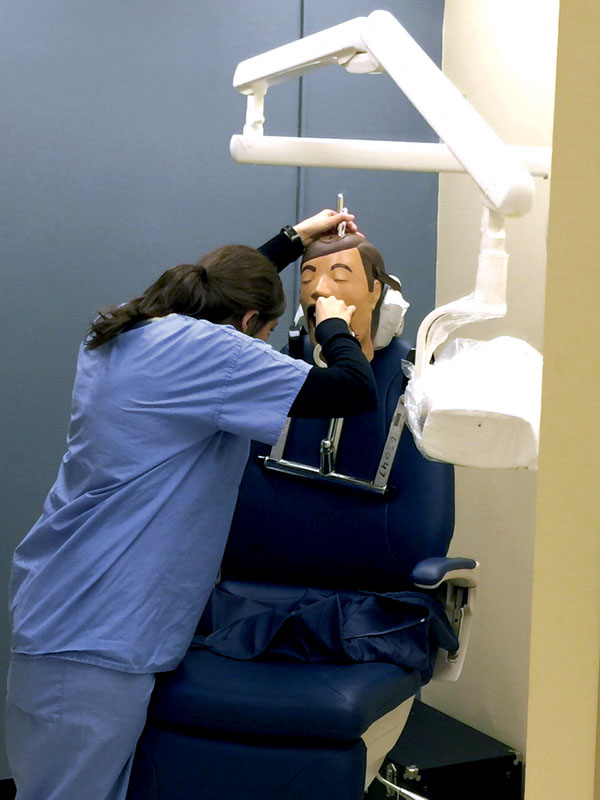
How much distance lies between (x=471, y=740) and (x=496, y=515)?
2.05 feet

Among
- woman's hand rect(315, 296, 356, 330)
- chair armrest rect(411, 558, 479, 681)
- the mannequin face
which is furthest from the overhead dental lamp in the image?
chair armrest rect(411, 558, 479, 681)

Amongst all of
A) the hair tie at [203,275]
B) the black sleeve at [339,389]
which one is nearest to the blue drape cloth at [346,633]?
the black sleeve at [339,389]

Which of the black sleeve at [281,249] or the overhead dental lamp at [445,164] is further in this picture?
the black sleeve at [281,249]

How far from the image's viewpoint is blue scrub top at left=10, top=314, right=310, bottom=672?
6.62 feet

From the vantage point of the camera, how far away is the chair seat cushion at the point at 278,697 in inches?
77.9

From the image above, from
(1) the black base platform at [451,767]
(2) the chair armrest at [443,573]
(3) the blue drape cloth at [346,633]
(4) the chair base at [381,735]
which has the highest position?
(2) the chair armrest at [443,573]

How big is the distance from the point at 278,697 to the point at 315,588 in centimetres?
56

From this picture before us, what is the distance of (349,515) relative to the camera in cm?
251

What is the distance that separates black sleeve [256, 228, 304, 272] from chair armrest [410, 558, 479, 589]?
73 cm

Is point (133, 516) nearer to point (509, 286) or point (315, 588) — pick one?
point (315, 588)

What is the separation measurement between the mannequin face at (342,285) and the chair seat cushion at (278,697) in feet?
2.40

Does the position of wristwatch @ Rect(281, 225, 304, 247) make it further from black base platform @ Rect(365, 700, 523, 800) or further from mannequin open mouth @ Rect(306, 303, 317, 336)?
black base platform @ Rect(365, 700, 523, 800)

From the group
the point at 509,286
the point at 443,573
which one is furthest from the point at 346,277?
the point at 509,286

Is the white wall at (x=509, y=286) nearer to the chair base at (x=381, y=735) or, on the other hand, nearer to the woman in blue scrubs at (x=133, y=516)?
the chair base at (x=381, y=735)
